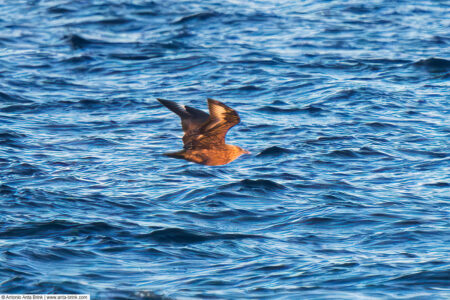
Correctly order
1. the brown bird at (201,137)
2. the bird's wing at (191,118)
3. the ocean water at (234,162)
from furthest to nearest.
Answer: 1. the ocean water at (234,162)
2. the bird's wing at (191,118)
3. the brown bird at (201,137)

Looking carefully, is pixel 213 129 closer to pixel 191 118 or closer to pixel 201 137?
pixel 201 137

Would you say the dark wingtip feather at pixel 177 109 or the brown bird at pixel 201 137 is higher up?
the dark wingtip feather at pixel 177 109

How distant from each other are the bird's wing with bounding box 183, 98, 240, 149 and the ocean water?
68.1 inches

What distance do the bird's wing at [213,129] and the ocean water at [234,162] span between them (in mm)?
1730

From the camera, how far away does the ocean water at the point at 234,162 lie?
34.9 ft

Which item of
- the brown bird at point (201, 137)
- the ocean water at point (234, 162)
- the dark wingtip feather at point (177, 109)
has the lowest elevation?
the ocean water at point (234, 162)

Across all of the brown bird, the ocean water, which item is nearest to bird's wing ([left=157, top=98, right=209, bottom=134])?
the brown bird

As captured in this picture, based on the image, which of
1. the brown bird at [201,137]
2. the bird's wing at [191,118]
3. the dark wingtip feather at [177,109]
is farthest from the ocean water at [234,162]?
the dark wingtip feather at [177,109]

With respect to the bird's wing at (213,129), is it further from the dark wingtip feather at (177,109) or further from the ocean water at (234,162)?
the ocean water at (234,162)

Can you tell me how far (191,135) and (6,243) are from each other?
3200mm

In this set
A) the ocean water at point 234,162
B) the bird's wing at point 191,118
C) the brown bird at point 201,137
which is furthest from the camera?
the ocean water at point 234,162

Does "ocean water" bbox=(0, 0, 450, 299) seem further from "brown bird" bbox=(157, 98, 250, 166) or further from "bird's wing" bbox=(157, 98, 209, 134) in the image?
"bird's wing" bbox=(157, 98, 209, 134)

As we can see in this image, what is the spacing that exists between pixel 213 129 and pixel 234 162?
16.3ft

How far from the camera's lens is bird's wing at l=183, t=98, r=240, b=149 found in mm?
9055
